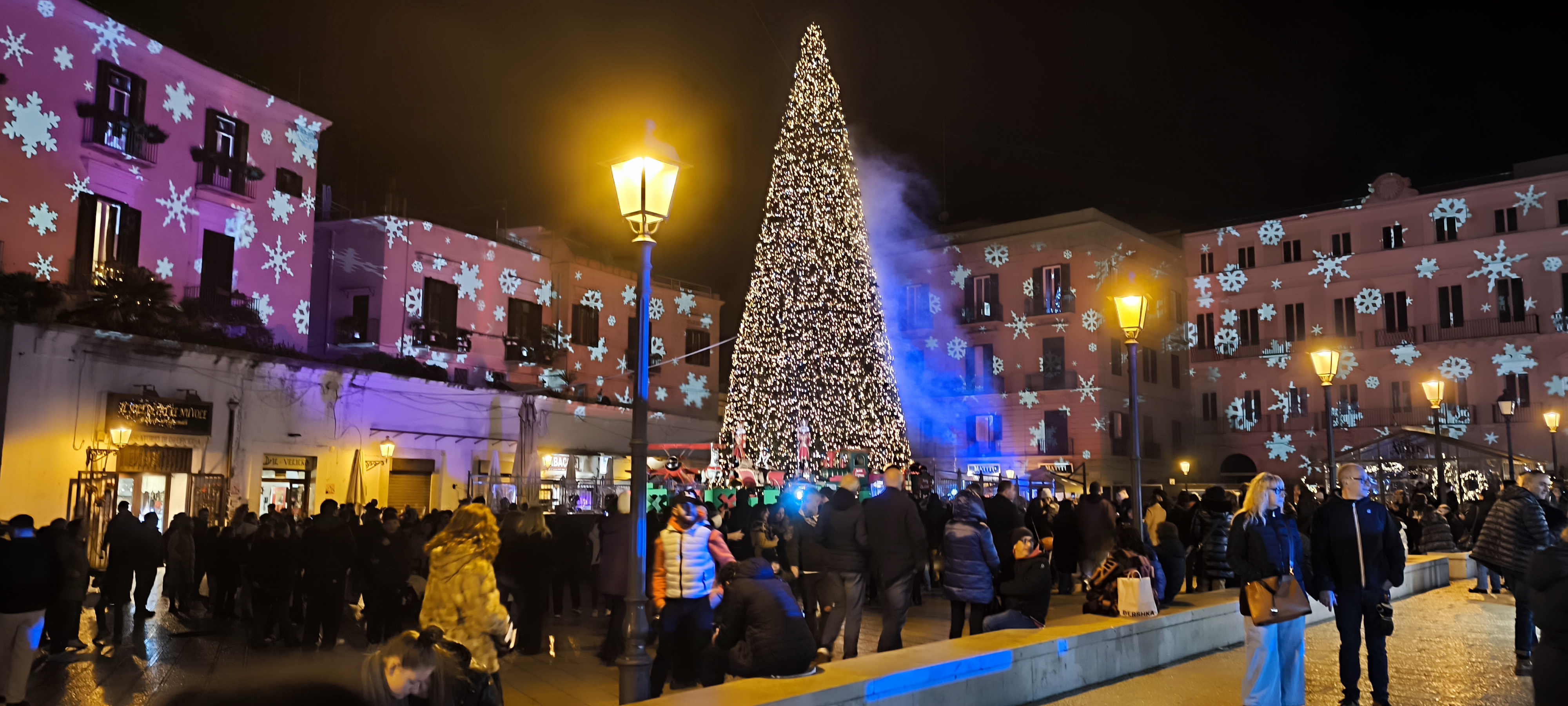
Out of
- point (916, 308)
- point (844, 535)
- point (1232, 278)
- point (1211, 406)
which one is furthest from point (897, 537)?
point (1211, 406)

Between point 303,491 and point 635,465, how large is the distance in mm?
16382

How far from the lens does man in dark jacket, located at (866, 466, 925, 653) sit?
908 centimetres

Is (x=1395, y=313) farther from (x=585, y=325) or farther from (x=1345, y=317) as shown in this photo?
(x=585, y=325)

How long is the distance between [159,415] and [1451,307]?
3653 centimetres

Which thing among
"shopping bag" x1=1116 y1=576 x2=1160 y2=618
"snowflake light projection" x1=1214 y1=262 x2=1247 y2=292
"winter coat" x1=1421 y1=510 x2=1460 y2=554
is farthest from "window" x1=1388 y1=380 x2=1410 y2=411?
"shopping bag" x1=1116 y1=576 x2=1160 y2=618

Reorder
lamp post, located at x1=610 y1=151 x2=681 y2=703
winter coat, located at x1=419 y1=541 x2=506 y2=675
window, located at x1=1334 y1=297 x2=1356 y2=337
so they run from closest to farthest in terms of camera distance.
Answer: winter coat, located at x1=419 y1=541 x2=506 y2=675 → lamp post, located at x1=610 y1=151 x2=681 y2=703 → window, located at x1=1334 y1=297 x2=1356 y2=337

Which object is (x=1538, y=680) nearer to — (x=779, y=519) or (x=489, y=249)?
(x=779, y=519)

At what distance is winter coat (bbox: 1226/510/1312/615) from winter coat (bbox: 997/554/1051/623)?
5.63ft

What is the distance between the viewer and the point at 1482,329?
34.3 m

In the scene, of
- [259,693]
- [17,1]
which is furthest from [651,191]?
[17,1]

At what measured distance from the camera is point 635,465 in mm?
7164

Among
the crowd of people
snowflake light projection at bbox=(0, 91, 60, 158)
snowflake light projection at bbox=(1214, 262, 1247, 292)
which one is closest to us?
the crowd of people

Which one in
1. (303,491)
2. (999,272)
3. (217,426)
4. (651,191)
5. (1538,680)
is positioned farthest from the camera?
(999,272)

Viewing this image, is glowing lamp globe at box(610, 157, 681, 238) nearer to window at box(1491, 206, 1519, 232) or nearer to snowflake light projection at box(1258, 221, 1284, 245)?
window at box(1491, 206, 1519, 232)
